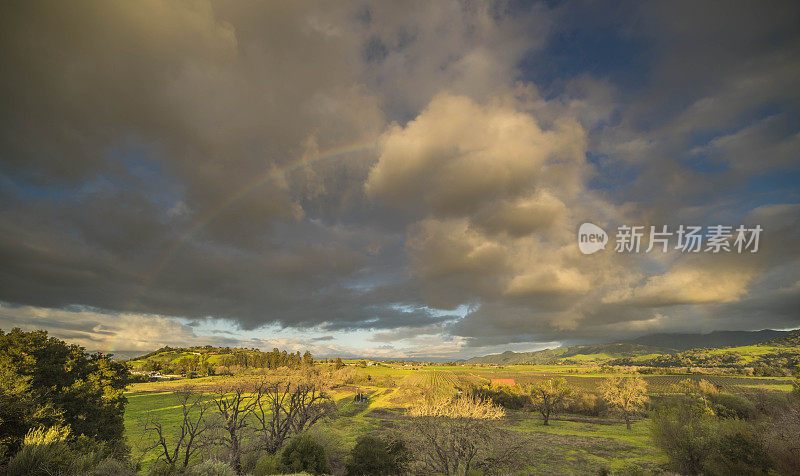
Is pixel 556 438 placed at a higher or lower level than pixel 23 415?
lower

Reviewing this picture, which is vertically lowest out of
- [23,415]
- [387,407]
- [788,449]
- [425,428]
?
[387,407]

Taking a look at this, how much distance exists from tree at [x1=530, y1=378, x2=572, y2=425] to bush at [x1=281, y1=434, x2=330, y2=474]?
64.3m

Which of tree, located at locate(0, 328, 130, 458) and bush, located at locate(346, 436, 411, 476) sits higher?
tree, located at locate(0, 328, 130, 458)

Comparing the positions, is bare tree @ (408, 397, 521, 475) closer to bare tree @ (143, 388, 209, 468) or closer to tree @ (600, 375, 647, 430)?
bare tree @ (143, 388, 209, 468)

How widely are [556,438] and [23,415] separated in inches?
2980

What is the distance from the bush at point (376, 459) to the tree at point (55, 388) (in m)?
27.5

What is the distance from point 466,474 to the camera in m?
36.9

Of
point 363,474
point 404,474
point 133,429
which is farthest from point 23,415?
point 133,429

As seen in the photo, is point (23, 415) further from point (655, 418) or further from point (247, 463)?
point (655, 418)

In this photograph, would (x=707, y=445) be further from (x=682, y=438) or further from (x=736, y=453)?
(x=736, y=453)

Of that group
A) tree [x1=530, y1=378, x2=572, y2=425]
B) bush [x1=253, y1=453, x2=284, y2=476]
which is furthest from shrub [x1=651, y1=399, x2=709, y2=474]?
bush [x1=253, y1=453, x2=284, y2=476]

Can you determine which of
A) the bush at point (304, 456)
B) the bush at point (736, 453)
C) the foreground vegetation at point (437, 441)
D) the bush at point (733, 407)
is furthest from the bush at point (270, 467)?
the bush at point (733, 407)

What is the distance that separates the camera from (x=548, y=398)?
82.3 m

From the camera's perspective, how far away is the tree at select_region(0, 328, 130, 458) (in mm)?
25469
